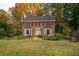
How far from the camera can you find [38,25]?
6.02m

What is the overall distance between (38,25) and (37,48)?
0.92 ft

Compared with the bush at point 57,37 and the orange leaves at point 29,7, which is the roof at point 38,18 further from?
the bush at point 57,37

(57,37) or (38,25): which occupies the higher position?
(38,25)

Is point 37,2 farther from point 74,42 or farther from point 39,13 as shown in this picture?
point 74,42

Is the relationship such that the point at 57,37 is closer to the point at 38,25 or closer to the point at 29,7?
the point at 38,25

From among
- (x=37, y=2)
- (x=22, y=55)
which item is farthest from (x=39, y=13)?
(x=22, y=55)

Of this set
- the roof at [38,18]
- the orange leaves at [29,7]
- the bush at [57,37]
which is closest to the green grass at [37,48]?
the bush at [57,37]

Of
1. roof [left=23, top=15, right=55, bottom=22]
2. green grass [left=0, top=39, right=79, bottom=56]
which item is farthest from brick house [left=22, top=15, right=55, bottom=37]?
green grass [left=0, top=39, right=79, bottom=56]

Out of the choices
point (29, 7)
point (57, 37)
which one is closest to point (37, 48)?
point (57, 37)

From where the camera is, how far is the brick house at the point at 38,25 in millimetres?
6008

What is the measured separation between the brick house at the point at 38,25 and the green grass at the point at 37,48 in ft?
0.33

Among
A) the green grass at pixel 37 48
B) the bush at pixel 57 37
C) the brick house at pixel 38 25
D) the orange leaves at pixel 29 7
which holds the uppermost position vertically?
the orange leaves at pixel 29 7

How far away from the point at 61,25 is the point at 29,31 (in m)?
0.40

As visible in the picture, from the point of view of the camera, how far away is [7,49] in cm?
602
